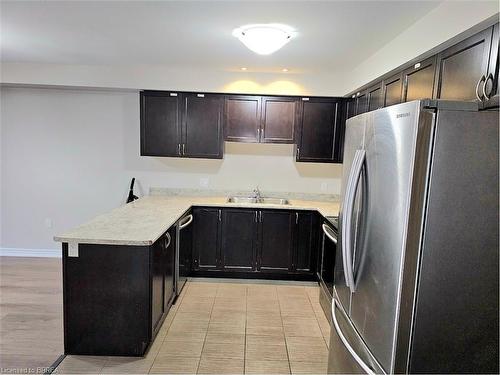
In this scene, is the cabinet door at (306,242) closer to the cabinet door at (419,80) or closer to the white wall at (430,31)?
the white wall at (430,31)

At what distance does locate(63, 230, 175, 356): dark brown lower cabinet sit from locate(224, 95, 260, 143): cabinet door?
1976 millimetres

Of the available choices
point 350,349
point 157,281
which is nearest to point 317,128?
point 157,281

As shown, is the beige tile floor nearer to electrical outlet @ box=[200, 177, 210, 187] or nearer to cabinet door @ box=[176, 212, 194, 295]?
cabinet door @ box=[176, 212, 194, 295]

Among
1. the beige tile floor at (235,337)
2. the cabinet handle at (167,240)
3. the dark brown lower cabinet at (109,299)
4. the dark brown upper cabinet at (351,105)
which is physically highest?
the dark brown upper cabinet at (351,105)

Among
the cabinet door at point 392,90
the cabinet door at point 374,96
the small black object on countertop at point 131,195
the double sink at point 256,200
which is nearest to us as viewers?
the cabinet door at point 392,90

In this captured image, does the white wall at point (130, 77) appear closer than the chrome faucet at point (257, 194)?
Yes

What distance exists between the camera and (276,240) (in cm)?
390

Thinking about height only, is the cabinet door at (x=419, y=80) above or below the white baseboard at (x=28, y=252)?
above

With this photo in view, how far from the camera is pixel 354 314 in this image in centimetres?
174

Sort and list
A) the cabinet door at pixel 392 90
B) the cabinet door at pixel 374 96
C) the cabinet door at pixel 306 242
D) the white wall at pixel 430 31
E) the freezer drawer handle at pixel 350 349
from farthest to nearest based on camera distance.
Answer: the cabinet door at pixel 306 242, the cabinet door at pixel 374 96, the cabinet door at pixel 392 90, the white wall at pixel 430 31, the freezer drawer handle at pixel 350 349

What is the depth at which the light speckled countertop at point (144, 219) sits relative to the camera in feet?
7.50

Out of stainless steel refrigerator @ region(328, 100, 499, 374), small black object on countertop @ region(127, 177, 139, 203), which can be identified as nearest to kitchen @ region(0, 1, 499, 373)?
stainless steel refrigerator @ region(328, 100, 499, 374)

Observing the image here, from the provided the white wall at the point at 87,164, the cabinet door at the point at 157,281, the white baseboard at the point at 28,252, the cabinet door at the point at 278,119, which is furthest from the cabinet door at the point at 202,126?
the white baseboard at the point at 28,252

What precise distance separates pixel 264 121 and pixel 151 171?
163 cm
